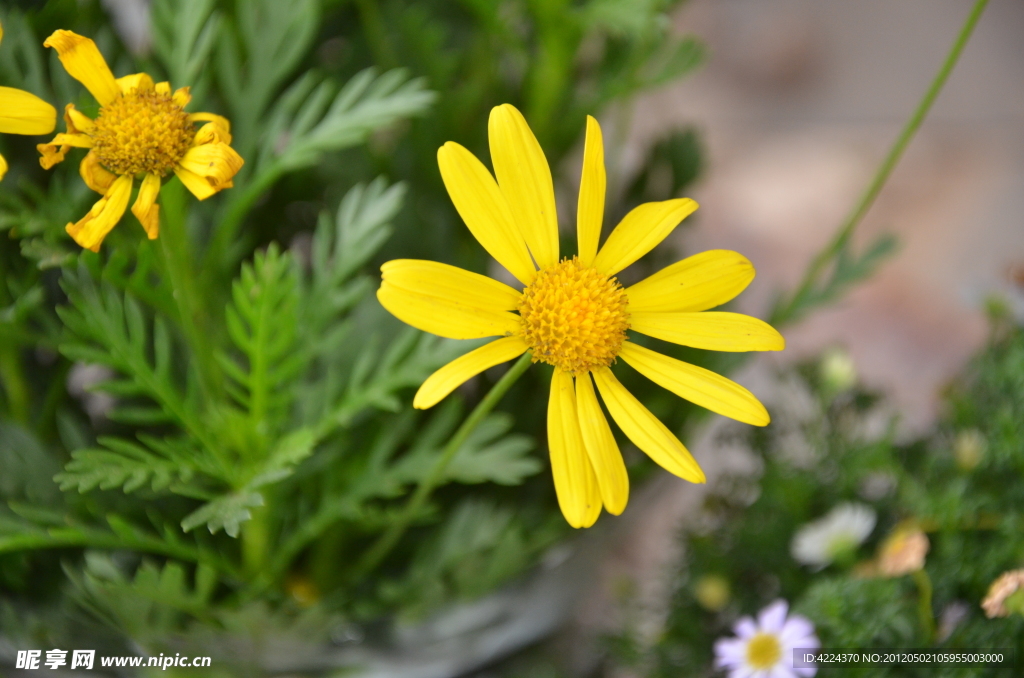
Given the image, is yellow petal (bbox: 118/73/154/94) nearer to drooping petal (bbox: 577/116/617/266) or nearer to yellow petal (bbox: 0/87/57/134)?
yellow petal (bbox: 0/87/57/134)

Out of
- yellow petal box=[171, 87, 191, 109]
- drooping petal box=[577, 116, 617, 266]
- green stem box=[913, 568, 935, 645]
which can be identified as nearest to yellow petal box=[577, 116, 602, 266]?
drooping petal box=[577, 116, 617, 266]

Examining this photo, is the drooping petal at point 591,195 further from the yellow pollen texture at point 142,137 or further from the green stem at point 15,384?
the green stem at point 15,384

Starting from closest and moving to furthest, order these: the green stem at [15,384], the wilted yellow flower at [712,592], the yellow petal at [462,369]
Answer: the yellow petal at [462,369], the green stem at [15,384], the wilted yellow flower at [712,592]

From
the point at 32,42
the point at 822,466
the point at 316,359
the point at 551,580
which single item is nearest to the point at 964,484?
the point at 822,466

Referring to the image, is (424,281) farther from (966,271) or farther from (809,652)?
(966,271)

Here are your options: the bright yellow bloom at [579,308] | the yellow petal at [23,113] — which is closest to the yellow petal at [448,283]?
the bright yellow bloom at [579,308]
